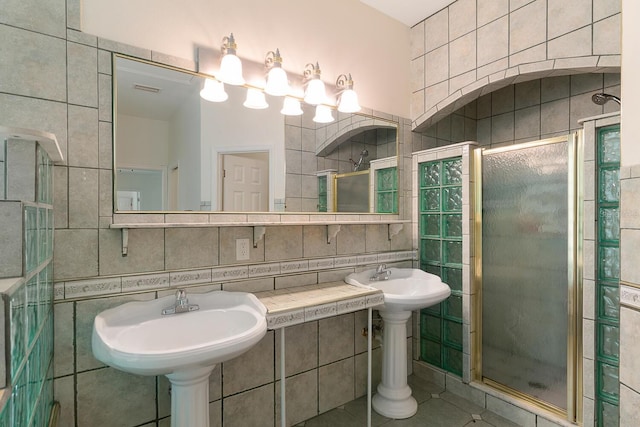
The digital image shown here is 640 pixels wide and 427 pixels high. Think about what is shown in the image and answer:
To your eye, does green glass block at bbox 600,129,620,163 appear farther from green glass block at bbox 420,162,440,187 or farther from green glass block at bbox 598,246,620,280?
green glass block at bbox 420,162,440,187

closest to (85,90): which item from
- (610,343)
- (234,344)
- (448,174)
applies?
(234,344)

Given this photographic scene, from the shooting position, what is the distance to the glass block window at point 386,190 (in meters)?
2.46

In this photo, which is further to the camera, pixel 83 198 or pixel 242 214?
pixel 242 214

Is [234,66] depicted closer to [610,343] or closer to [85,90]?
[85,90]

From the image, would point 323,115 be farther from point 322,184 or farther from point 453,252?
point 453,252

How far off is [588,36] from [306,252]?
1926 mm

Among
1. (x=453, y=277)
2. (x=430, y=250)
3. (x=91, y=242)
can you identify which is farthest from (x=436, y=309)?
(x=91, y=242)

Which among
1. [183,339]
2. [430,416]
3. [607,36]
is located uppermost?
[607,36]

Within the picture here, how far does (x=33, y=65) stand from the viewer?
4.32 ft

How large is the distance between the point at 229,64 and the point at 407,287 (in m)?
1.83

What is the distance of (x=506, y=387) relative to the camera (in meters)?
2.14

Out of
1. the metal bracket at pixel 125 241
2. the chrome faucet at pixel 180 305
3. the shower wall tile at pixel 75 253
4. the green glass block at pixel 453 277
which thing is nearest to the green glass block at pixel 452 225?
the green glass block at pixel 453 277

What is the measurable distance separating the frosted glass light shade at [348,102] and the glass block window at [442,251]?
79cm

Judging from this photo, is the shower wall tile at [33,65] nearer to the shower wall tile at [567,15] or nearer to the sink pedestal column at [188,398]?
the sink pedestal column at [188,398]
